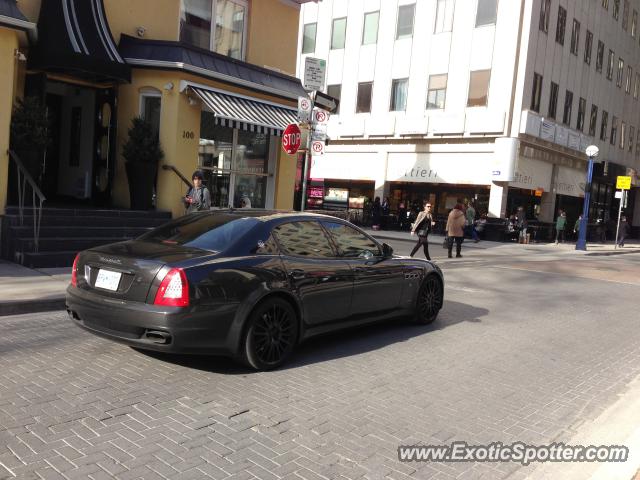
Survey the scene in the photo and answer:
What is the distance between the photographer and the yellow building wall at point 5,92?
32.2 feet

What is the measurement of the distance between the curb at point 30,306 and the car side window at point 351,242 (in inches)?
147

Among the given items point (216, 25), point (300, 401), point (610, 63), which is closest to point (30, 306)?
point (300, 401)

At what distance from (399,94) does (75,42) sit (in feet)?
75.8

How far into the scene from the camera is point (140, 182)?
39.7ft

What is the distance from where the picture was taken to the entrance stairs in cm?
938

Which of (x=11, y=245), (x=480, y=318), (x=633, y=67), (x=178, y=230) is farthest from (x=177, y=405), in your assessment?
(x=633, y=67)

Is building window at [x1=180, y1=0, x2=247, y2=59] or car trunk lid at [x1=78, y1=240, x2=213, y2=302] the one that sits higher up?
building window at [x1=180, y1=0, x2=247, y2=59]

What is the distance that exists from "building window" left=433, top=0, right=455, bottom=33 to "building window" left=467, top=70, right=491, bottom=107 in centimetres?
320

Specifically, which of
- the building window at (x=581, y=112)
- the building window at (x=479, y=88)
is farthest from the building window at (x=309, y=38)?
the building window at (x=581, y=112)

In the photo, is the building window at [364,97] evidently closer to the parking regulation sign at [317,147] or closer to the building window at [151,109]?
the building window at [151,109]

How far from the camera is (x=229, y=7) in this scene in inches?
561

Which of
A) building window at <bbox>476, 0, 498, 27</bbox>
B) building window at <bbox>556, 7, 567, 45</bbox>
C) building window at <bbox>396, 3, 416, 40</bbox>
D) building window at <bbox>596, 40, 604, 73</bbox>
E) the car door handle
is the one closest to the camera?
the car door handle

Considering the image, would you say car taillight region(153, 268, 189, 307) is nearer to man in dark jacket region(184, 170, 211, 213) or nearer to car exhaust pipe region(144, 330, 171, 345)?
car exhaust pipe region(144, 330, 171, 345)
